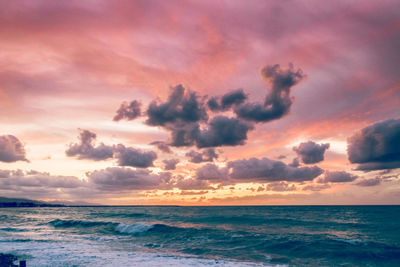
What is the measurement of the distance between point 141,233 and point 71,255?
1959cm

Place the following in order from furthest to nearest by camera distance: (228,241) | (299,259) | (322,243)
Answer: (228,241)
(322,243)
(299,259)

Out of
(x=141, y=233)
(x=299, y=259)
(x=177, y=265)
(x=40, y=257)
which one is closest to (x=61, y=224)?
(x=141, y=233)

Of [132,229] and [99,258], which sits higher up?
[99,258]

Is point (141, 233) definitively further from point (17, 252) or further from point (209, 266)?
point (209, 266)

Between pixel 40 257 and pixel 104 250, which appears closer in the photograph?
pixel 40 257

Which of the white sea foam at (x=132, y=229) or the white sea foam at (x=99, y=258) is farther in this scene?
the white sea foam at (x=132, y=229)

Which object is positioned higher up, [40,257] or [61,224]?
[40,257]

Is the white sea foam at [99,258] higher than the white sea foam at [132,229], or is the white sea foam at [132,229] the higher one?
the white sea foam at [99,258]

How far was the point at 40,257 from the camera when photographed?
72.7 ft

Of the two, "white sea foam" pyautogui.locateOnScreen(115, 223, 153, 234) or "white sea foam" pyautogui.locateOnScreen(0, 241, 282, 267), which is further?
"white sea foam" pyautogui.locateOnScreen(115, 223, 153, 234)

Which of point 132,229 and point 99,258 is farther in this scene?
point 132,229

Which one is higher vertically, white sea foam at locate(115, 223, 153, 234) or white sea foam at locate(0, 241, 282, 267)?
white sea foam at locate(0, 241, 282, 267)

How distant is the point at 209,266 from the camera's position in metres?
19.8

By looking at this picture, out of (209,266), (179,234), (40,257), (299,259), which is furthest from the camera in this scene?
(179,234)
